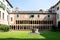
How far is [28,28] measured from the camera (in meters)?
55.9

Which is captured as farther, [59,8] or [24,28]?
[24,28]

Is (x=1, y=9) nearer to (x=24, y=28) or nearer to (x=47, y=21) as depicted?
(x=24, y=28)

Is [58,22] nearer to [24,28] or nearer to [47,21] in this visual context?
[47,21]

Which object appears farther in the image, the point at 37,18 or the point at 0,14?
the point at 37,18

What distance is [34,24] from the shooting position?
5638 centimetres

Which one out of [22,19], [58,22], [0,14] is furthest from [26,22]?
[0,14]

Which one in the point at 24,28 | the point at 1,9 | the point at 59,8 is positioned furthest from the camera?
the point at 24,28

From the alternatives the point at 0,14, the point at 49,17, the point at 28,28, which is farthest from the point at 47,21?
the point at 0,14

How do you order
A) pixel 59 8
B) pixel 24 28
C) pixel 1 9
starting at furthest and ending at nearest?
pixel 24 28 → pixel 59 8 → pixel 1 9

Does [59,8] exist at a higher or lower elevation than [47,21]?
Answer: higher

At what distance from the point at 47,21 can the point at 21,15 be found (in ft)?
30.6

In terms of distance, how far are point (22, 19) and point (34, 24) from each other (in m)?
4.54

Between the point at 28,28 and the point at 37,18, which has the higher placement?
the point at 37,18

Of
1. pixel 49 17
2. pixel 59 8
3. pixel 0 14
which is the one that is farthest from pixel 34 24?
pixel 0 14
